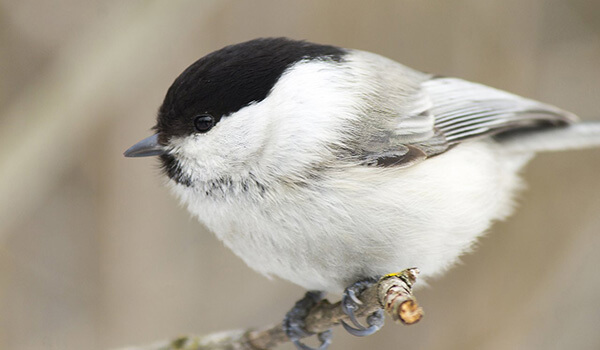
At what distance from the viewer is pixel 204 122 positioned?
188cm

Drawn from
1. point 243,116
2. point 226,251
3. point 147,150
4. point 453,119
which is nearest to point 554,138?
point 453,119

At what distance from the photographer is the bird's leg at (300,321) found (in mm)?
2205

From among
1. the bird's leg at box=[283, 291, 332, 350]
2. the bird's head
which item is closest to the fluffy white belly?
the bird's head

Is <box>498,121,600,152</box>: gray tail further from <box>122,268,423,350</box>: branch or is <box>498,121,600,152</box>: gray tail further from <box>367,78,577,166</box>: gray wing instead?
<box>122,268,423,350</box>: branch

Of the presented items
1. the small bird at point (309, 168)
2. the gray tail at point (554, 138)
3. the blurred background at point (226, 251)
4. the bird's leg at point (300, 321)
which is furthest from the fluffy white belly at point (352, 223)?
the blurred background at point (226, 251)

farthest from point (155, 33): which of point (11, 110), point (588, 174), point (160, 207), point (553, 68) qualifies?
point (588, 174)

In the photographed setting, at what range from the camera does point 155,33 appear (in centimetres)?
293

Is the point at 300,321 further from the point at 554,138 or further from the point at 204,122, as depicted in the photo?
the point at 554,138

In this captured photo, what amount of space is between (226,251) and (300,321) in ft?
4.91

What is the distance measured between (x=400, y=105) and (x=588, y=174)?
2027 mm

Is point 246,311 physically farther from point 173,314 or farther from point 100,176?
point 100,176

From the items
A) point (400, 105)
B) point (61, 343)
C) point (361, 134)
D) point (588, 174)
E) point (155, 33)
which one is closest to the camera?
point (361, 134)

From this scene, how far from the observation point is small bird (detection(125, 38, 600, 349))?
5.97 ft

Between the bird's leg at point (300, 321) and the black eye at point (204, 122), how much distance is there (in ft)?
2.61
